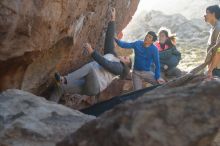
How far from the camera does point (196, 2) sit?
34.2 m

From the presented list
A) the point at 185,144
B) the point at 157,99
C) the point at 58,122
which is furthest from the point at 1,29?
the point at 185,144

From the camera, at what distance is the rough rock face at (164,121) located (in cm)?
354

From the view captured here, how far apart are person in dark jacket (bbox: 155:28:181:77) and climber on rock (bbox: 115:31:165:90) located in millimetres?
1713

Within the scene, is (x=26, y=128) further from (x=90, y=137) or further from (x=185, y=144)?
(x=185, y=144)

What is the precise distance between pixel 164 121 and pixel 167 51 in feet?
28.8

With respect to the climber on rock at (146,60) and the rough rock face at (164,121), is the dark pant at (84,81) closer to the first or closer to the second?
the climber on rock at (146,60)

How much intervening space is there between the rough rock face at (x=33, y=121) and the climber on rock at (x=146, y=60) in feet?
16.2

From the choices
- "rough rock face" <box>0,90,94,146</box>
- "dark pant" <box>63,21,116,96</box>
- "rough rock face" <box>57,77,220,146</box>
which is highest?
Result: "rough rock face" <box>57,77,220,146</box>

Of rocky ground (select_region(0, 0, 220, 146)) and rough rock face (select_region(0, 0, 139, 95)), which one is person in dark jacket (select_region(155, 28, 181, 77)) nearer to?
rocky ground (select_region(0, 0, 220, 146))

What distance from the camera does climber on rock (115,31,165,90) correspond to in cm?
1016

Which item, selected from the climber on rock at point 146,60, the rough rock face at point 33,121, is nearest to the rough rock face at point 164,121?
the rough rock face at point 33,121

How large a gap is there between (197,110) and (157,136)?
481 millimetres

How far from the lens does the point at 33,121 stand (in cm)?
504

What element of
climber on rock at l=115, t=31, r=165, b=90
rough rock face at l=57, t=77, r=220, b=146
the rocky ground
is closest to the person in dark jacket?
the rocky ground
